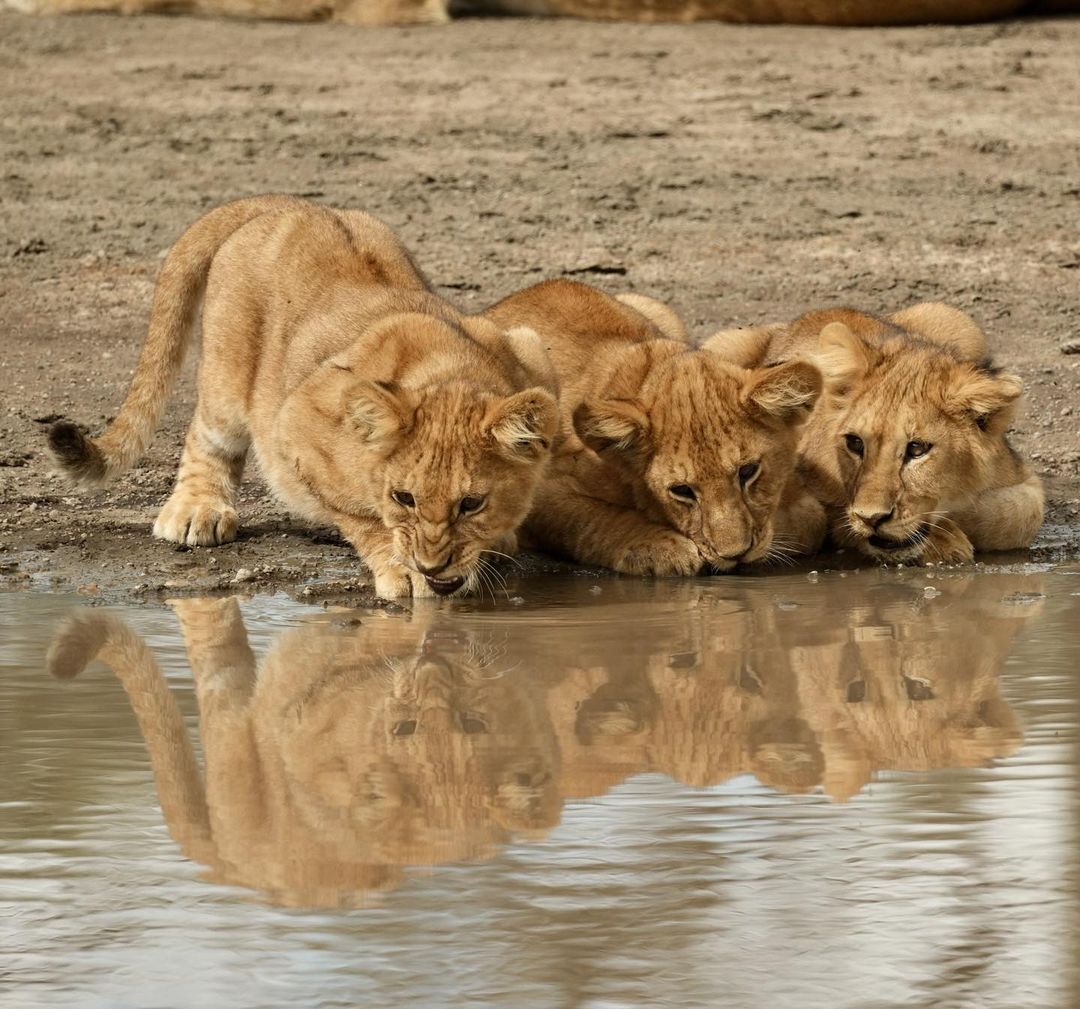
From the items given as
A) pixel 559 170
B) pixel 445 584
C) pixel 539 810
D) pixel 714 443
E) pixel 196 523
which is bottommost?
pixel 196 523

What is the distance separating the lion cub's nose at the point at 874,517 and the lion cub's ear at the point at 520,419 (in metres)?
1.09

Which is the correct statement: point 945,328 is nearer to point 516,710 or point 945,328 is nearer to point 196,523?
point 196,523

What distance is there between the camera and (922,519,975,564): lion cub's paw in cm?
668

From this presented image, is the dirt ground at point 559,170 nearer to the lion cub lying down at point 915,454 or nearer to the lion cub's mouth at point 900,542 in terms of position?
the lion cub lying down at point 915,454

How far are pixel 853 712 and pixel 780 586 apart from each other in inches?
69.2

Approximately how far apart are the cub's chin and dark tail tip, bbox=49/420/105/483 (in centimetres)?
256

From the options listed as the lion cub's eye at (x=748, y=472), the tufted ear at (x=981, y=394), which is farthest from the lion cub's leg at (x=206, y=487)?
the tufted ear at (x=981, y=394)

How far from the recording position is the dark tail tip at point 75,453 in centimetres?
674

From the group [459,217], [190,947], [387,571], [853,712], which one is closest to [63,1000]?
[190,947]

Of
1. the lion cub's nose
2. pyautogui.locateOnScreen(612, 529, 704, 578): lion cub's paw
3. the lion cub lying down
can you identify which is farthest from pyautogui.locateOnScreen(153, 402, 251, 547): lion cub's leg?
the lion cub's nose

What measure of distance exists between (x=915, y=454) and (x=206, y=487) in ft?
7.90

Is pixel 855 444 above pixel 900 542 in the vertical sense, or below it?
above

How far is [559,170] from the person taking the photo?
11.7 metres

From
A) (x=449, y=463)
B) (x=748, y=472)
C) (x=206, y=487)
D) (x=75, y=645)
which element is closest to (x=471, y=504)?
(x=449, y=463)
